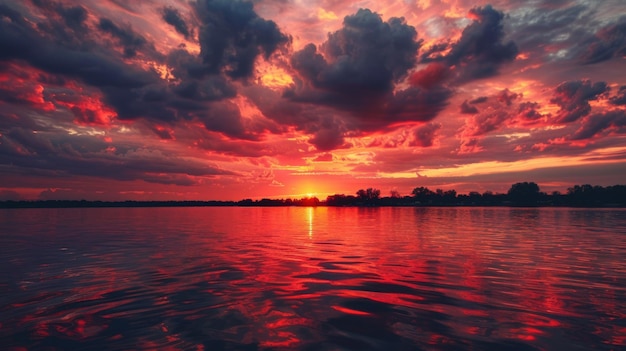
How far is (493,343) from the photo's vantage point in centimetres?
900

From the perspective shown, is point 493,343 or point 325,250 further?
point 325,250

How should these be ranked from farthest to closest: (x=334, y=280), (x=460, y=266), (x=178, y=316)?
(x=460, y=266) → (x=334, y=280) → (x=178, y=316)

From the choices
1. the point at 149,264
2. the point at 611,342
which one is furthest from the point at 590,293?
the point at 149,264

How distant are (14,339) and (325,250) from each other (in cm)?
2136

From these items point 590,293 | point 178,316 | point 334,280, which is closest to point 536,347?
point 590,293

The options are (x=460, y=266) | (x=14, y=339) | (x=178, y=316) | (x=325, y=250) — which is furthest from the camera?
(x=325, y=250)

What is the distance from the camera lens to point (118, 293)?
14258 millimetres

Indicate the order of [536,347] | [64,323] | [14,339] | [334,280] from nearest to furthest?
1. [536,347]
2. [14,339]
3. [64,323]
4. [334,280]

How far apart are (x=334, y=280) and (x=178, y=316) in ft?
26.0

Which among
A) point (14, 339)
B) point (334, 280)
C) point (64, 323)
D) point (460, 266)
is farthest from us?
point (460, 266)

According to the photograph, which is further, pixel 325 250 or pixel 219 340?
pixel 325 250

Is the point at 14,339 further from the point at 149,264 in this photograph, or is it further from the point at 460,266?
the point at 460,266

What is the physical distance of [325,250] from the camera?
93.7 feet

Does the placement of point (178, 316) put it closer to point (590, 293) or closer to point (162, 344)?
point (162, 344)
